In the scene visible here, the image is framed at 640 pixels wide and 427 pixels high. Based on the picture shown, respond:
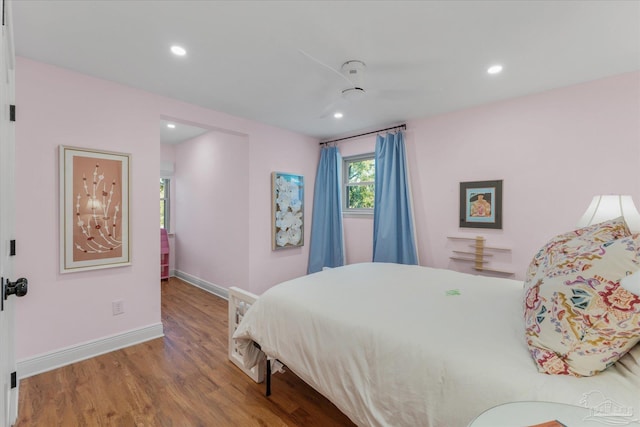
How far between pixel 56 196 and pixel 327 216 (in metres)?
3.07

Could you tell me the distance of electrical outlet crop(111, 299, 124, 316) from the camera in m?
2.64

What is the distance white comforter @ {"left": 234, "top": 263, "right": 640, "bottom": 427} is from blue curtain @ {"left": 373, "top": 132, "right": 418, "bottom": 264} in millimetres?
1333

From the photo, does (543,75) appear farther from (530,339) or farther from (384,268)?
(530,339)

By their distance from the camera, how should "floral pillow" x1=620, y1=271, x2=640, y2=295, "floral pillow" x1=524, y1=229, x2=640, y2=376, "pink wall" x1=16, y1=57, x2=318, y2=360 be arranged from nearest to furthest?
"floral pillow" x1=620, y1=271, x2=640, y2=295 < "floral pillow" x1=524, y1=229, x2=640, y2=376 < "pink wall" x1=16, y1=57, x2=318, y2=360

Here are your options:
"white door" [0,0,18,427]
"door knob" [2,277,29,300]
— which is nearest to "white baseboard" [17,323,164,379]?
"white door" [0,0,18,427]

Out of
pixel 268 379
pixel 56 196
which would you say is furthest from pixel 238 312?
pixel 56 196

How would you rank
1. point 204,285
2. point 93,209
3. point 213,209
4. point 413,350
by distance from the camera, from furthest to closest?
point 204,285, point 213,209, point 93,209, point 413,350

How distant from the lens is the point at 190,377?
2213 mm

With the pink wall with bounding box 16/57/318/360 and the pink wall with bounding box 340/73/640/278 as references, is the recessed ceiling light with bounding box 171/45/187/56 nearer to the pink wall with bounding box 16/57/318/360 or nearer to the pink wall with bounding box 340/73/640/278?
the pink wall with bounding box 16/57/318/360

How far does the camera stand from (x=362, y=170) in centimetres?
433

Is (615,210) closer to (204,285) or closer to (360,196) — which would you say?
(360,196)

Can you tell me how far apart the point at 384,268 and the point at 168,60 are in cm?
255

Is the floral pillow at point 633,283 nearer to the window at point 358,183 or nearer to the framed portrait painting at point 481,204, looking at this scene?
the framed portrait painting at point 481,204

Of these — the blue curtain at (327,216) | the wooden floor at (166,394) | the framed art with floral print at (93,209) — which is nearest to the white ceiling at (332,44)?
the framed art with floral print at (93,209)
